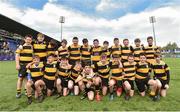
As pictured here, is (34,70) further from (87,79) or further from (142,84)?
(142,84)

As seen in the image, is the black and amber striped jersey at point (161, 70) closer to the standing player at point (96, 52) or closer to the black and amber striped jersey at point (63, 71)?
the standing player at point (96, 52)

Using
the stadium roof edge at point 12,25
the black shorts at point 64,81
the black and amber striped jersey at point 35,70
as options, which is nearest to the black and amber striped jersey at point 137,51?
the black shorts at point 64,81

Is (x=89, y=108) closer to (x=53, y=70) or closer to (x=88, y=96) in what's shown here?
(x=88, y=96)

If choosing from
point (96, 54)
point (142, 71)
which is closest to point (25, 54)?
point (96, 54)

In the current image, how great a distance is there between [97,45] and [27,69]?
2.34 metres

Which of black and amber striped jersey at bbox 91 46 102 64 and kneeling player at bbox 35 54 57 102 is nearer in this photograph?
kneeling player at bbox 35 54 57 102

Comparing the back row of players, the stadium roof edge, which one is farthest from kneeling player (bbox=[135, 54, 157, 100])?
the stadium roof edge

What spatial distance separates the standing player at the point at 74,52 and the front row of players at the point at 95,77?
1.83 ft

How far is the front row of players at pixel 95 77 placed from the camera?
239 inches

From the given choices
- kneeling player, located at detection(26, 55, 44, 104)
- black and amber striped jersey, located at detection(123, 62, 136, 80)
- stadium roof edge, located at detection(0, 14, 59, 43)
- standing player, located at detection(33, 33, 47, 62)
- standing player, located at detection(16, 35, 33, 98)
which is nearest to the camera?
kneeling player, located at detection(26, 55, 44, 104)

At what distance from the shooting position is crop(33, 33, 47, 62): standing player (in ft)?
21.4

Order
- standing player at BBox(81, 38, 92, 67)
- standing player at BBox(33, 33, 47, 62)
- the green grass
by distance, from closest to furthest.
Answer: the green grass, standing player at BBox(33, 33, 47, 62), standing player at BBox(81, 38, 92, 67)

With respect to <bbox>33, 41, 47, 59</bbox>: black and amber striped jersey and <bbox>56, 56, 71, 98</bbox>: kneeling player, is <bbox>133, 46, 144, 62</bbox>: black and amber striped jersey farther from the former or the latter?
<bbox>33, 41, 47, 59</bbox>: black and amber striped jersey

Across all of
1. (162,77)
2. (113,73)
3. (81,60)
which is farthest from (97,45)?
(162,77)
